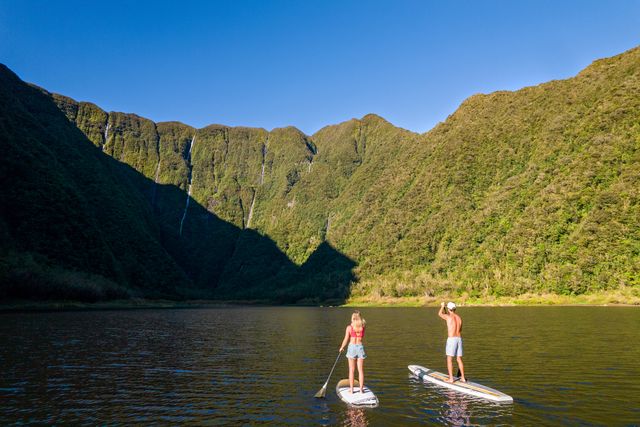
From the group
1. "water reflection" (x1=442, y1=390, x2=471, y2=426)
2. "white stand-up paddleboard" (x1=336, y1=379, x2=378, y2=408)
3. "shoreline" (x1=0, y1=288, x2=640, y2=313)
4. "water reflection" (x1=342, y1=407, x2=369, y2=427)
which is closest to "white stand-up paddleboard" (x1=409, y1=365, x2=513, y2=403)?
"water reflection" (x1=442, y1=390, x2=471, y2=426)

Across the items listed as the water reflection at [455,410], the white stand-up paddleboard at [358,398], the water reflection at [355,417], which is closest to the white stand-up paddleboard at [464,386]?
the water reflection at [455,410]

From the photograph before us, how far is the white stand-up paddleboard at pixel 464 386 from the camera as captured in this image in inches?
782

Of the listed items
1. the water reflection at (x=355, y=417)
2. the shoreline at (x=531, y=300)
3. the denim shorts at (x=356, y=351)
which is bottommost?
the shoreline at (x=531, y=300)

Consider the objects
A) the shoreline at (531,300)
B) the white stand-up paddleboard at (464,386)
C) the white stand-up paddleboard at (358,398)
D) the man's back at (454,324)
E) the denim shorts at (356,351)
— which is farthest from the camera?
the shoreline at (531,300)

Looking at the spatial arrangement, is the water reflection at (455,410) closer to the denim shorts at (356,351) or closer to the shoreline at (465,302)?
the denim shorts at (356,351)

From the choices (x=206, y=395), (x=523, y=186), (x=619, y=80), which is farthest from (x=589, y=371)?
(x=619, y=80)

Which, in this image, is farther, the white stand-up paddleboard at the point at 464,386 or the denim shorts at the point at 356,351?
the denim shorts at the point at 356,351

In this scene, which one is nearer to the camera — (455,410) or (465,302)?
(455,410)

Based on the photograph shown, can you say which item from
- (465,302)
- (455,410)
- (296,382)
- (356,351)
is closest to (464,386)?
(455,410)

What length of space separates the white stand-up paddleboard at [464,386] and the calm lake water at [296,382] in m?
0.49

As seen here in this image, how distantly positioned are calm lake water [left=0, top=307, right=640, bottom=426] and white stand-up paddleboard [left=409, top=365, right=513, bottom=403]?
0.49 m

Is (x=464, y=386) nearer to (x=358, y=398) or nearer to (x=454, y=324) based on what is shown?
(x=454, y=324)

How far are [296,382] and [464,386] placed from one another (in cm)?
918

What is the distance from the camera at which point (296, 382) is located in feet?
84.2
